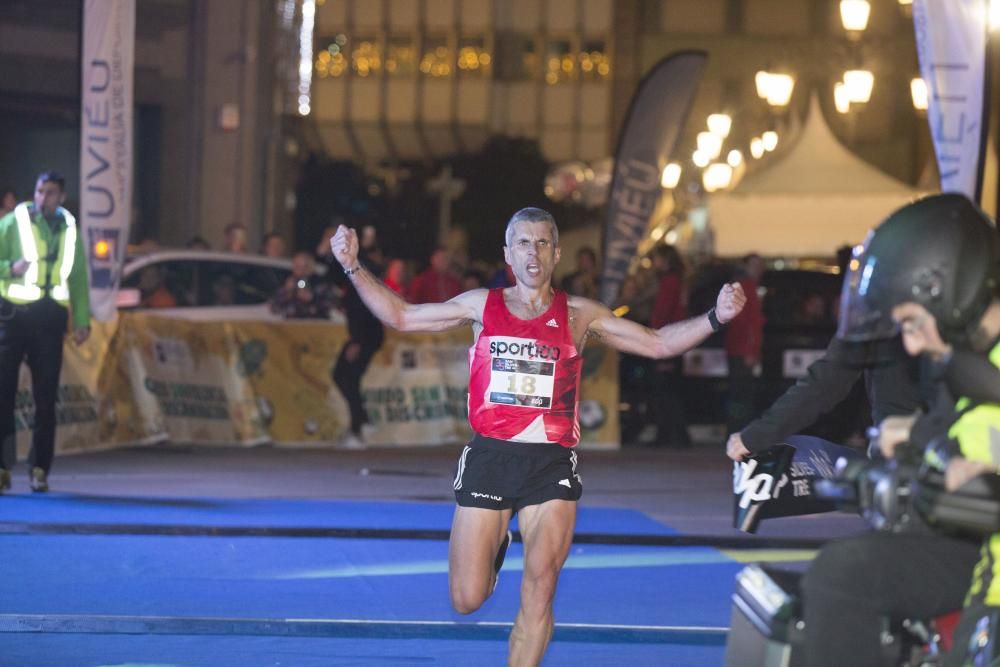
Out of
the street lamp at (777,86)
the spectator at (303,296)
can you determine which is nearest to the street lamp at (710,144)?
the street lamp at (777,86)

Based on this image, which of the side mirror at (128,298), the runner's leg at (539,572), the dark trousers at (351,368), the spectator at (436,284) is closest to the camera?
the runner's leg at (539,572)

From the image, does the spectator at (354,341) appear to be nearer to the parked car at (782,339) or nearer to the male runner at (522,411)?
the parked car at (782,339)

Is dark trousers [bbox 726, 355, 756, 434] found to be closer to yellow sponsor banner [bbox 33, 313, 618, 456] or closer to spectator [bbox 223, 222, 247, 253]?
yellow sponsor banner [bbox 33, 313, 618, 456]

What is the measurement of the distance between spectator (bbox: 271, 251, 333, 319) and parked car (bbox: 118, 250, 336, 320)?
23 centimetres

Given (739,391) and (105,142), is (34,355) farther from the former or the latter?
(739,391)

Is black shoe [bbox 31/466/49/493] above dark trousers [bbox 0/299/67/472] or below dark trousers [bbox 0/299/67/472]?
below

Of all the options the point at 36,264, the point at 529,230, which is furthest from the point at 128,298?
the point at 529,230

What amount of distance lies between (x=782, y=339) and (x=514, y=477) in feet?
41.1

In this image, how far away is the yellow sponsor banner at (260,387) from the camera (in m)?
16.5

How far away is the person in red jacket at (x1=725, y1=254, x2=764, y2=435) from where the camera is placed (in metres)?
17.7

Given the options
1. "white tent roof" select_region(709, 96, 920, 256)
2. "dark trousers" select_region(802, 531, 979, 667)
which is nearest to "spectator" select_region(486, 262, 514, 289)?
"white tent roof" select_region(709, 96, 920, 256)

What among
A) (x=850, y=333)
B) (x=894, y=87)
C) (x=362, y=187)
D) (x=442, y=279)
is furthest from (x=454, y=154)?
(x=850, y=333)

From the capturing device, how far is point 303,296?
59.1 feet

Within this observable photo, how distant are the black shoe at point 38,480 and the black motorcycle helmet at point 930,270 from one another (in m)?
9.33
